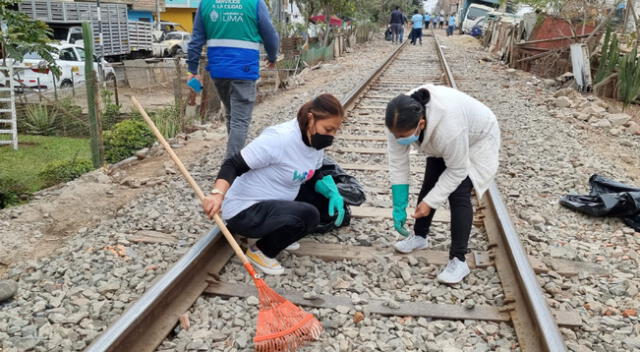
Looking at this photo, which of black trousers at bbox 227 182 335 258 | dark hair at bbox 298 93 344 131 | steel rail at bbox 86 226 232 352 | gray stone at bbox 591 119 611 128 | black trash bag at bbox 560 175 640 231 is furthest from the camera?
gray stone at bbox 591 119 611 128

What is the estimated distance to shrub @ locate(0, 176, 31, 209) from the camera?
16.6 feet

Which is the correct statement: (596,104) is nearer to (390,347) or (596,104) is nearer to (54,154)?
(390,347)

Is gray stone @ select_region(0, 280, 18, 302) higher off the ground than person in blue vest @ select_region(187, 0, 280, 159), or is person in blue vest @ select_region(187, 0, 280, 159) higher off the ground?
person in blue vest @ select_region(187, 0, 280, 159)

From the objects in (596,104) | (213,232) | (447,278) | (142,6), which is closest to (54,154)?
(213,232)

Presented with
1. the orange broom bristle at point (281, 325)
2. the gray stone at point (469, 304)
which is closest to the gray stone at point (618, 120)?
the gray stone at point (469, 304)

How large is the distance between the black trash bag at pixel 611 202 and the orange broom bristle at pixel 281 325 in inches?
107

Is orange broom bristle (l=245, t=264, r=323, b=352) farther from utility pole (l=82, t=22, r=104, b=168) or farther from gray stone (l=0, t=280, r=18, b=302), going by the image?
utility pole (l=82, t=22, r=104, b=168)

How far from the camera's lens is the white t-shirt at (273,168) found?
3.17 m

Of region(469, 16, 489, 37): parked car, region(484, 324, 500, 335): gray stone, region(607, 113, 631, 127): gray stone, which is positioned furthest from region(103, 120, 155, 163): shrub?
region(469, 16, 489, 37): parked car

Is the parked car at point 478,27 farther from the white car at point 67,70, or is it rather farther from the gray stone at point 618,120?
the gray stone at point 618,120

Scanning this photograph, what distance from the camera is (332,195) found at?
140 inches

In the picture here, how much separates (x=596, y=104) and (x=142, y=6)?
31.8m

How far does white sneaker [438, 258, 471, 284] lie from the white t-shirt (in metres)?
1.00

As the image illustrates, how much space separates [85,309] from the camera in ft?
9.46
